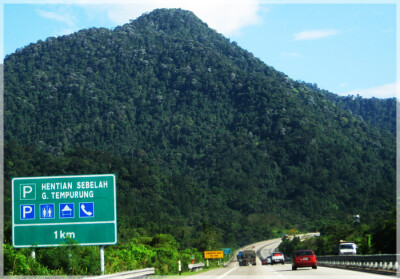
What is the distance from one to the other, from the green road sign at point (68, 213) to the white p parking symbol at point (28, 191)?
0.12m

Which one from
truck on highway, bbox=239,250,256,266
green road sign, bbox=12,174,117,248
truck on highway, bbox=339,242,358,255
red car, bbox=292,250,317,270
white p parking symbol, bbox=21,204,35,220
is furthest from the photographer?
truck on highway, bbox=239,250,256,266

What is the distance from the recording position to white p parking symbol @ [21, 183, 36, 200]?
25.4 m

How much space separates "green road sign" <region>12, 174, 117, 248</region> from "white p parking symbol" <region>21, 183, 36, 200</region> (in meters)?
0.12

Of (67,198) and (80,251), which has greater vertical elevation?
(67,198)

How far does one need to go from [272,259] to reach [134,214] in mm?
95167

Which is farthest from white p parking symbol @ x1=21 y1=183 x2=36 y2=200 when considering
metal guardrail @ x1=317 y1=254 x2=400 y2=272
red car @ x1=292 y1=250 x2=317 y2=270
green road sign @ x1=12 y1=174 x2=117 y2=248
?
red car @ x1=292 y1=250 x2=317 y2=270

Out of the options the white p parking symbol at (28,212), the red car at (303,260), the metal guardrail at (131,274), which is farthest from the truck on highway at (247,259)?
the white p parking symbol at (28,212)

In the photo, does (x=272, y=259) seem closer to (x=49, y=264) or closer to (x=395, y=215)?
(x=395, y=215)

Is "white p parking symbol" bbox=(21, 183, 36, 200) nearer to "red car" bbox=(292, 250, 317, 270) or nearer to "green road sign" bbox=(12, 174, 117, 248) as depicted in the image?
"green road sign" bbox=(12, 174, 117, 248)

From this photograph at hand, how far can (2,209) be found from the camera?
88250mm

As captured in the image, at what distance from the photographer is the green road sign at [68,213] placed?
82.1ft

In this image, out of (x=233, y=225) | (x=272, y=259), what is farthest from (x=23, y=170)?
(x=272, y=259)

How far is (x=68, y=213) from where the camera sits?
25188mm

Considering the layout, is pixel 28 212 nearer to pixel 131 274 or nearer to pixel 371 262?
pixel 131 274
